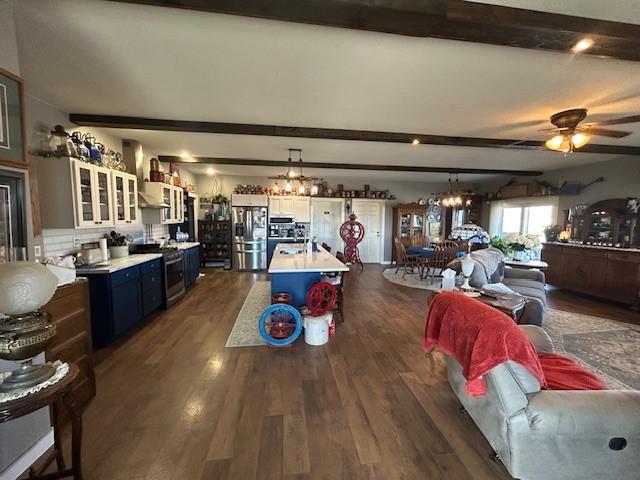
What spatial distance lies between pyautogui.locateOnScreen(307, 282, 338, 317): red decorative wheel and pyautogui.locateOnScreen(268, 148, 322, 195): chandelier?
239cm

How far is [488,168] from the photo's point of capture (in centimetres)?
612

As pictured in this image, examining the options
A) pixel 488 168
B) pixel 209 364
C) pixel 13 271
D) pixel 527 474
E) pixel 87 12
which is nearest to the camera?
pixel 13 271

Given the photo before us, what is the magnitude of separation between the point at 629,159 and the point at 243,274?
781 cm

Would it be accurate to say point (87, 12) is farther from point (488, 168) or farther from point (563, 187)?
point (563, 187)

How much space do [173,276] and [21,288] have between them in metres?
3.53

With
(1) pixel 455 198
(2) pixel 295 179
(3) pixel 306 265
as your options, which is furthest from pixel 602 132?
(2) pixel 295 179

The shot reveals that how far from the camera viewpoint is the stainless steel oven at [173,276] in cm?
419

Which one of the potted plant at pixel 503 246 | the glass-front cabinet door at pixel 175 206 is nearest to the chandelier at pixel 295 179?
the glass-front cabinet door at pixel 175 206

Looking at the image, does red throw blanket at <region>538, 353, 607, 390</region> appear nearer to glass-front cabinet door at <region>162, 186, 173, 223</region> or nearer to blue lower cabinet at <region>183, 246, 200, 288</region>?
blue lower cabinet at <region>183, 246, 200, 288</region>

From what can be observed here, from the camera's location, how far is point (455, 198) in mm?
7141

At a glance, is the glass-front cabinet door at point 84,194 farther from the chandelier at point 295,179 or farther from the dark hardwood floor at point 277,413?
the chandelier at point 295,179

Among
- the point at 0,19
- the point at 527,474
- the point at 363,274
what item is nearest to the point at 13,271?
the point at 0,19

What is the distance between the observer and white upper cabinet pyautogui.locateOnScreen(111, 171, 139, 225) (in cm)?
347

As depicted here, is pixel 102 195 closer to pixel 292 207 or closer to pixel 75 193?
pixel 75 193
